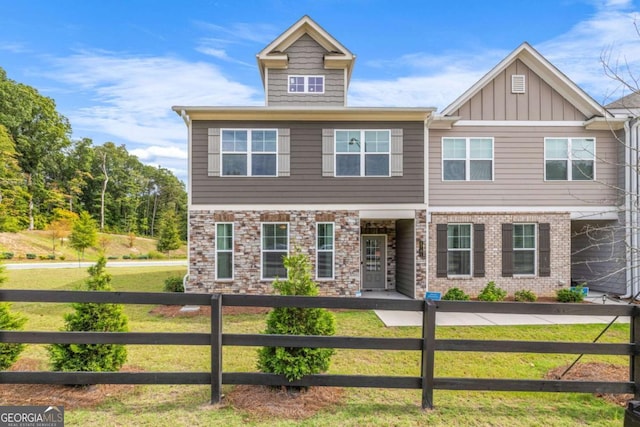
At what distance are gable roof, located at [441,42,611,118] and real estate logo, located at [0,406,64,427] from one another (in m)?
11.1

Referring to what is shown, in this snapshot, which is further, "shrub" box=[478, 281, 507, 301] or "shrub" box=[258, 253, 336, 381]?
"shrub" box=[478, 281, 507, 301]

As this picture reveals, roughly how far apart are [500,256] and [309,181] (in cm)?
660

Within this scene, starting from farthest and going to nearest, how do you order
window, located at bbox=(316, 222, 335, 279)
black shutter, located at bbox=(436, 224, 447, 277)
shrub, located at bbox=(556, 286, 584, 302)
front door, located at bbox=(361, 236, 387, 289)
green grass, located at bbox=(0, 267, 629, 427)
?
front door, located at bbox=(361, 236, 387, 289) → black shutter, located at bbox=(436, 224, 447, 277) → window, located at bbox=(316, 222, 335, 279) → shrub, located at bbox=(556, 286, 584, 302) → green grass, located at bbox=(0, 267, 629, 427)

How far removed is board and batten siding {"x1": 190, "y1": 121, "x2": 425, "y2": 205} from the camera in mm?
9852

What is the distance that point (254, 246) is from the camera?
9891mm

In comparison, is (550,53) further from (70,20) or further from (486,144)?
(70,20)

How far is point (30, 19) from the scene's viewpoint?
1480 cm

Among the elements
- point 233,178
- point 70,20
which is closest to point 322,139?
point 233,178

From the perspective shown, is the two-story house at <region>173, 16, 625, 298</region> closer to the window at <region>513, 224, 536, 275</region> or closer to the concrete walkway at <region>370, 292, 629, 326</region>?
the window at <region>513, 224, 536, 275</region>

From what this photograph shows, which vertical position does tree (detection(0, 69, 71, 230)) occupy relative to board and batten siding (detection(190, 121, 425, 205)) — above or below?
above

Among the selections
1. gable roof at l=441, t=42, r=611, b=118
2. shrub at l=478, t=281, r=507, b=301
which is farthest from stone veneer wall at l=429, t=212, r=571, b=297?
gable roof at l=441, t=42, r=611, b=118

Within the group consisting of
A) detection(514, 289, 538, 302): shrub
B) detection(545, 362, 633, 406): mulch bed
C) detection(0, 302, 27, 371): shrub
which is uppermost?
detection(0, 302, 27, 371): shrub

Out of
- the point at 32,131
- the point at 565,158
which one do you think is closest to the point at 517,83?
the point at 565,158

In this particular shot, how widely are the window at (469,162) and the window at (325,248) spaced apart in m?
4.19
